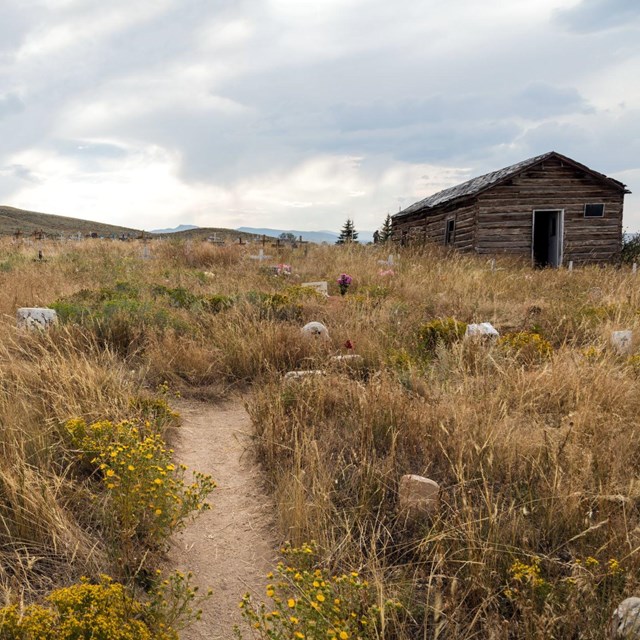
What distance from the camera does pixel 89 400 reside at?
11.6 feet

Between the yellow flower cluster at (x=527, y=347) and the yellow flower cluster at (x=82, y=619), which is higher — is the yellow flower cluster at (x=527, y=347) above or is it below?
above

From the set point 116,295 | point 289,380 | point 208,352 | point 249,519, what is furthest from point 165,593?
point 116,295

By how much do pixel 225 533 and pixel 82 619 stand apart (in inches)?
47.9

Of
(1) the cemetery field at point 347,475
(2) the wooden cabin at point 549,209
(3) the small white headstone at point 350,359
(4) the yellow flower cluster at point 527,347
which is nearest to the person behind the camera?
(1) the cemetery field at point 347,475

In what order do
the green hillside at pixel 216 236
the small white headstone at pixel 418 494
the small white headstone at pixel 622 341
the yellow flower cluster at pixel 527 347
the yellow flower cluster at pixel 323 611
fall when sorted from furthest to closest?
1. the green hillside at pixel 216 236
2. the small white headstone at pixel 622 341
3. the yellow flower cluster at pixel 527 347
4. the small white headstone at pixel 418 494
5. the yellow flower cluster at pixel 323 611

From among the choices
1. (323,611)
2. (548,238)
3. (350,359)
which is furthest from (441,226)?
(323,611)

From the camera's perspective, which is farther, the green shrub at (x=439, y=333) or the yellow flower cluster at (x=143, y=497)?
the green shrub at (x=439, y=333)

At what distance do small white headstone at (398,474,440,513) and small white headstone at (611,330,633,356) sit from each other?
371 cm

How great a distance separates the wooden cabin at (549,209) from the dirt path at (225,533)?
15747 millimetres

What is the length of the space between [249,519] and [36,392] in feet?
7.19

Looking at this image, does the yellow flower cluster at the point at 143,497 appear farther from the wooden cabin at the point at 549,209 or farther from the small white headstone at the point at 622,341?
the wooden cabin at the point at 549,209

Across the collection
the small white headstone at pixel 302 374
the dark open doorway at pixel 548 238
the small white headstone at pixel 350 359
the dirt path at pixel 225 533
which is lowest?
the dirt path at pixel 225 533

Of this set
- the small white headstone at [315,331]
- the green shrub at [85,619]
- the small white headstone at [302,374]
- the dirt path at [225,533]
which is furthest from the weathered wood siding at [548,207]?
the green shrub at [85,619]

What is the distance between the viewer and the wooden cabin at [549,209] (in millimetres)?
17656
